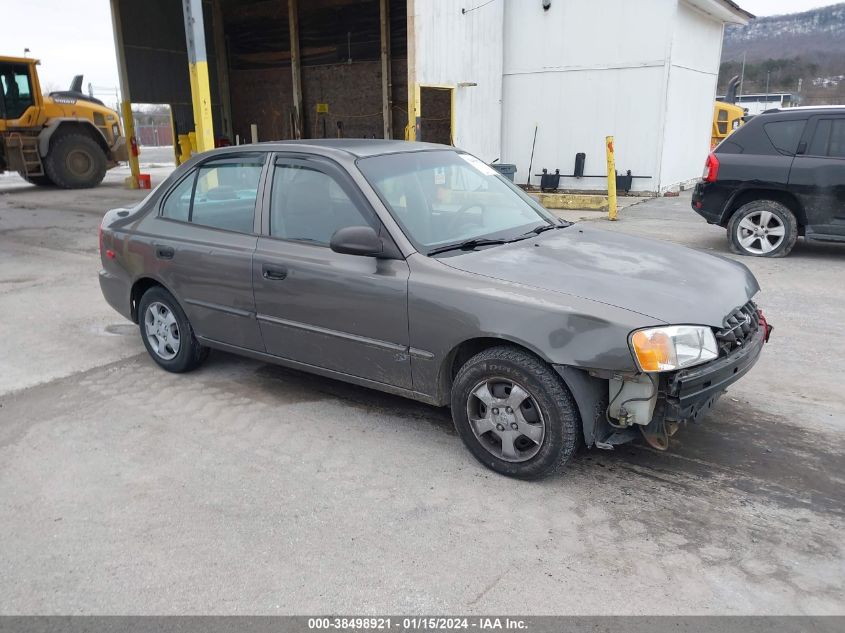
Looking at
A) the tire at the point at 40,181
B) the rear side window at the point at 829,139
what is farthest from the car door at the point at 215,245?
the tire at the point at 40,181

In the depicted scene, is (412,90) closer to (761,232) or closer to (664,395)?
(761,232)

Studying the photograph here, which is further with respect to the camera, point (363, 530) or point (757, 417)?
point (757, 417)

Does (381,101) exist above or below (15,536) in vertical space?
above

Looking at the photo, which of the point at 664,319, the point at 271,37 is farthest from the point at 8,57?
the point at 664,319

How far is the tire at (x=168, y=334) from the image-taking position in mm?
4734

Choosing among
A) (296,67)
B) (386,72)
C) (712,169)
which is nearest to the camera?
(712,169)

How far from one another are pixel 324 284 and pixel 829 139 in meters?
6.73

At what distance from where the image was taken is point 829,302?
6.32 meters

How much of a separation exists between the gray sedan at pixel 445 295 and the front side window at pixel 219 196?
0.01 m

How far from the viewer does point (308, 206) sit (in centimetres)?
402

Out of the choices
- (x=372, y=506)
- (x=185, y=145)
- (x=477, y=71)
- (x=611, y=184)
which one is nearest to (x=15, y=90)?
(x=185, y=145)

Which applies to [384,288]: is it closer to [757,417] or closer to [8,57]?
[757,417]

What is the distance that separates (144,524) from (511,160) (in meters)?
14.3

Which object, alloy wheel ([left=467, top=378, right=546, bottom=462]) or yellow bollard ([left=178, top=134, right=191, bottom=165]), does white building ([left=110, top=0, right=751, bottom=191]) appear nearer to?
yellow bollard ([left=178, top=134, right=191, bottom=165])
